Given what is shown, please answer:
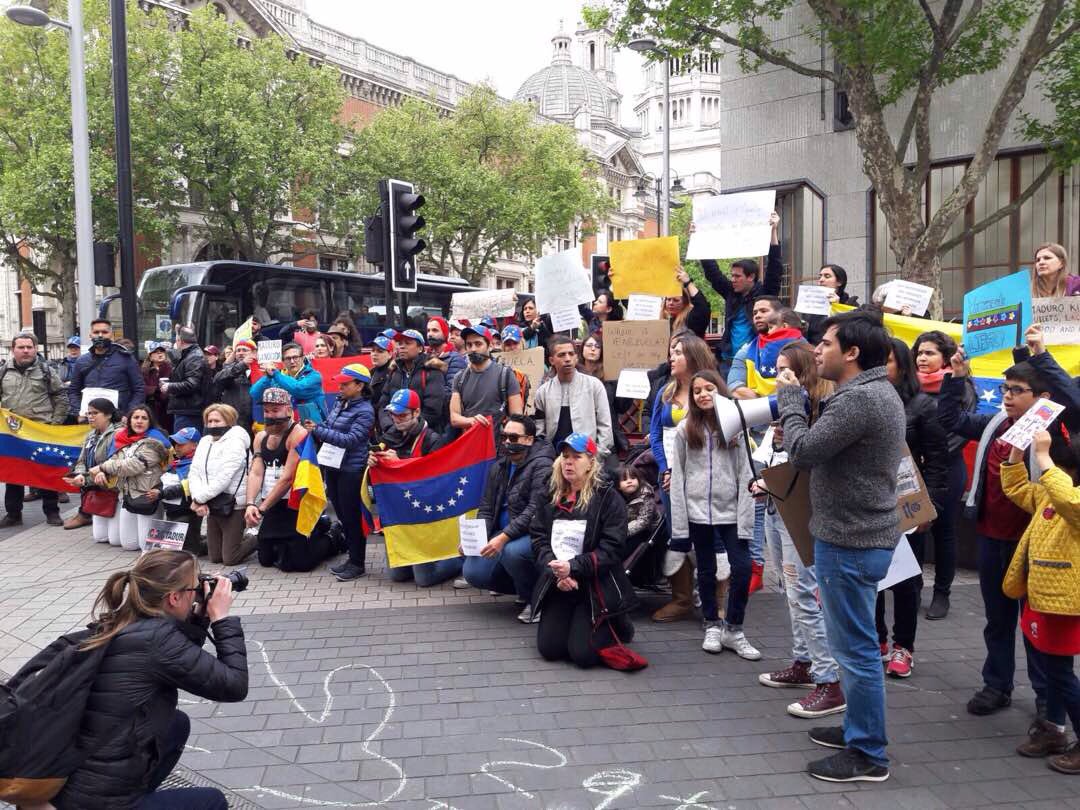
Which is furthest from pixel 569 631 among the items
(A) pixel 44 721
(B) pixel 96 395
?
(B) pixel 96 395

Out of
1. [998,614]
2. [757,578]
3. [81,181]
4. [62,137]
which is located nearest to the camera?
[998,614]

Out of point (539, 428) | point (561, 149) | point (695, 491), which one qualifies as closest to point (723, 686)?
point (695, 491)

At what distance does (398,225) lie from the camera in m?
8.86

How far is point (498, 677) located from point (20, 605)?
417 centimetres

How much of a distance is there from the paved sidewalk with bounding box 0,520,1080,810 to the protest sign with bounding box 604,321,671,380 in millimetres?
2379

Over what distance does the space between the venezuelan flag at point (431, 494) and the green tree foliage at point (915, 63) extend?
759 cm

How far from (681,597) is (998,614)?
2331 mm

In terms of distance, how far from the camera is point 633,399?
8.21 m

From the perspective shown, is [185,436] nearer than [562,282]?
Yes

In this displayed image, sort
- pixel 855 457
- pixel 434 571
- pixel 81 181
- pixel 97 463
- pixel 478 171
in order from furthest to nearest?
pixel 478 171, pixel 81 181, pixel 97 463, pixel 434 571, pixel 855 457

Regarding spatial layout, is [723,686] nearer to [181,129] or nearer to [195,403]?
[195,403]

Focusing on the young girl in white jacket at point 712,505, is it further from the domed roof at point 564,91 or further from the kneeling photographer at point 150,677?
the domed roof at point 564,91

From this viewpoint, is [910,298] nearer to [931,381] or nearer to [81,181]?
[931,381]

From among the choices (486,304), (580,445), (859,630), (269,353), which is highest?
(486,304)
